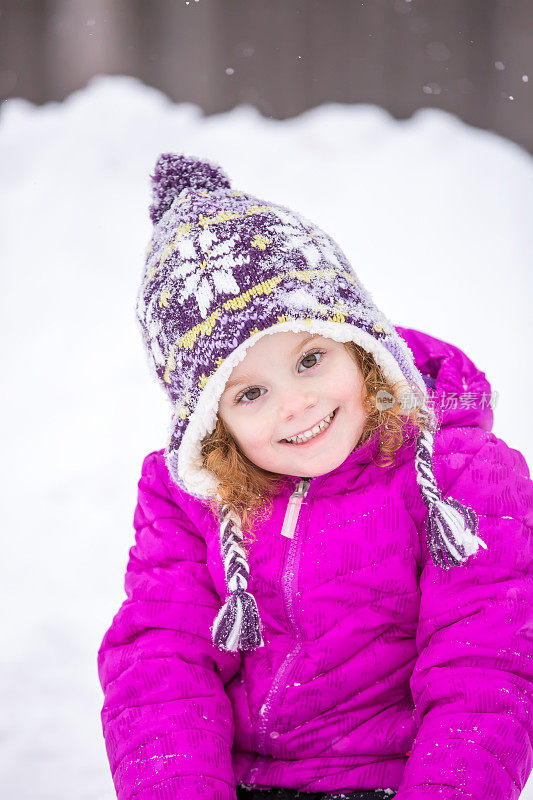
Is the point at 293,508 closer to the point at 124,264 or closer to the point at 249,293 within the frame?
the point at 249,293

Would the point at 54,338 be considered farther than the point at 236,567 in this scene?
Yes

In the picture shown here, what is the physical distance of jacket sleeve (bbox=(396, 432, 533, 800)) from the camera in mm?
1010

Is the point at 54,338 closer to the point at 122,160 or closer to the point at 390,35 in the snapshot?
the point at 122,160

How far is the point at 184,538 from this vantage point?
1.32m

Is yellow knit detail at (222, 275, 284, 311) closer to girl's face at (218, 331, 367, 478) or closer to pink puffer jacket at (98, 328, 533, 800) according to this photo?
girl's face at (218, 331, 367, 478)

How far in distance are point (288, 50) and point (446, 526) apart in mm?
1237

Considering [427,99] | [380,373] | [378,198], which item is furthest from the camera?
[378,198]

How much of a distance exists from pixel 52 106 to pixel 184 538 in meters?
1.22

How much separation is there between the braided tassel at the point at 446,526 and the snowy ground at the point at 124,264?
921 millimetres

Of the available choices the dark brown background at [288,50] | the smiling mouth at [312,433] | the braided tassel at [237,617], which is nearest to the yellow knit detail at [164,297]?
the smiling mouth at [312,433]

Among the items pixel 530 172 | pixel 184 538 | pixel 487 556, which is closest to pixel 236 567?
pixel 184 538

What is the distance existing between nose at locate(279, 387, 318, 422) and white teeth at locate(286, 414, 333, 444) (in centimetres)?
4

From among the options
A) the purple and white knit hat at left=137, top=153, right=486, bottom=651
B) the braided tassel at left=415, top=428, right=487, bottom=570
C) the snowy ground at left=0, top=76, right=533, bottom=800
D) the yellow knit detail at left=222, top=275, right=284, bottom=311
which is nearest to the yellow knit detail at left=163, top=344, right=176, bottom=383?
the purple and white knit hat at left=137, top=153, right=486, bottom=651

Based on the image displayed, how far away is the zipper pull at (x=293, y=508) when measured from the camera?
1212 mm
